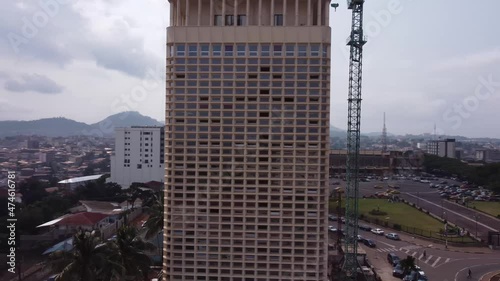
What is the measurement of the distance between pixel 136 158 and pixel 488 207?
1867 inches

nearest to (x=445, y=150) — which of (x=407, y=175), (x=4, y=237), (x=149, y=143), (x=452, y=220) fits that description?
(x=407, y=175)

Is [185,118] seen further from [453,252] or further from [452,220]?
[452,220]

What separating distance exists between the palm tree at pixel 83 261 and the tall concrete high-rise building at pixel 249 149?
2.44 metres

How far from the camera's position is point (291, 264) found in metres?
15.2

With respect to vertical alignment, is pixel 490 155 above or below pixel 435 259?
above

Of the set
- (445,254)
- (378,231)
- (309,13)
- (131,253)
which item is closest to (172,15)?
(309,13)

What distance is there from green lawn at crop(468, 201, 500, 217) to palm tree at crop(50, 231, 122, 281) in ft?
144

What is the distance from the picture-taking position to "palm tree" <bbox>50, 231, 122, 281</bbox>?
13750 mm

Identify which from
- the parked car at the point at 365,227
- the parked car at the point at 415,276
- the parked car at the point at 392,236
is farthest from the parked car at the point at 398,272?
the parked car at the point at 365,227

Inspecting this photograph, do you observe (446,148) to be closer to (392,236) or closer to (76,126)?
(392,236)

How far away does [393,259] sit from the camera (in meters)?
28.8

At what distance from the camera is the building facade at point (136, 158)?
61281 millimetres

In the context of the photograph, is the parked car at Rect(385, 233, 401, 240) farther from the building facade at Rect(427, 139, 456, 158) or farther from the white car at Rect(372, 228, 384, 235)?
the building facade at Rect(427, 139, 456, 158)

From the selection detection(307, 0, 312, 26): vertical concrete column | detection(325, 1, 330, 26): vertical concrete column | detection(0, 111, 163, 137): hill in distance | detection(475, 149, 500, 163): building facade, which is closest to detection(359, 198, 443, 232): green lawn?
detection(325, 1, 330, 26): vertical concrete column
